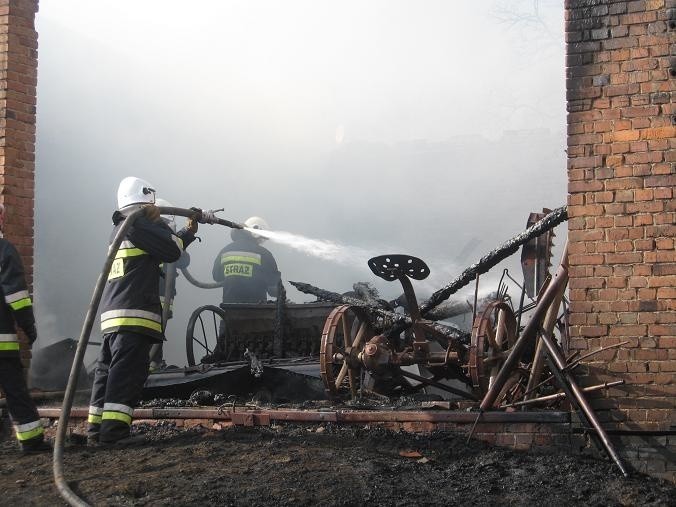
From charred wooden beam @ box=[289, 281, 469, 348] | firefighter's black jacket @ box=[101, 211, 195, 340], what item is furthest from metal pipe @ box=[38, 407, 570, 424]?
charred wooden beam @ box=[289, 281, 469, 348]

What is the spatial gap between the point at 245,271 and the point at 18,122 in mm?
4219

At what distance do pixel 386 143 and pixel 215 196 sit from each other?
4.74 m

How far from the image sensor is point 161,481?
4625 millimetres

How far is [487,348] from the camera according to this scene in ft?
20.0

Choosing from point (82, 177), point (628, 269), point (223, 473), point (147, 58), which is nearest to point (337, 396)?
point (223, 473)

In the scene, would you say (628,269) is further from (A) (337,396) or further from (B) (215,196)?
(B) (215,196)

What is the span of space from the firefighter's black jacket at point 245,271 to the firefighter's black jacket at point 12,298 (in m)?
5.09

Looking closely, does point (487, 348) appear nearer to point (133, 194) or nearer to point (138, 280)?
point (138, 280)

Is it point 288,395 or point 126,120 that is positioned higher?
point 126,120

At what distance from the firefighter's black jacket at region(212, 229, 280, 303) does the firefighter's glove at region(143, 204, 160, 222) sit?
499 cm

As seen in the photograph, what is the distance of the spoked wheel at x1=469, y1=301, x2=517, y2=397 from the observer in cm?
583

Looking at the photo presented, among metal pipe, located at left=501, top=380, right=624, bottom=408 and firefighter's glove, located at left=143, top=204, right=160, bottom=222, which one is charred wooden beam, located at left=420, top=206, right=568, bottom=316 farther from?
firefighter's glove, located at left=143, top=204, right=160, bottom=222

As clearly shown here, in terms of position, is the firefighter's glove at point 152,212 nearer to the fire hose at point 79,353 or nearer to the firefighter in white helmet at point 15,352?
the fire hose at point 79,353

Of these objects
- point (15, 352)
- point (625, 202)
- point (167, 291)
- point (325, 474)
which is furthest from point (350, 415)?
point (167, 291)
